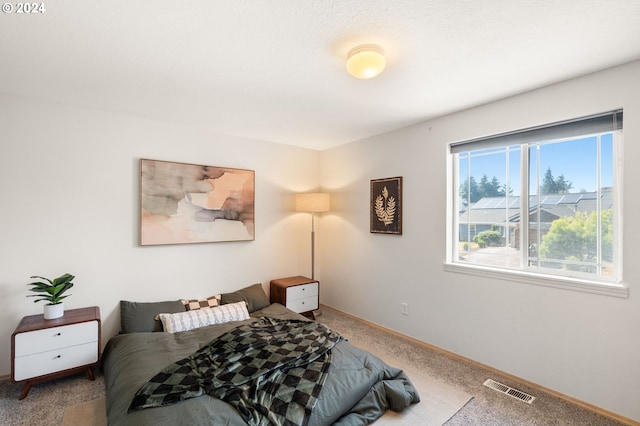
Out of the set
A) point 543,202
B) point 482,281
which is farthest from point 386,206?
point 543,202

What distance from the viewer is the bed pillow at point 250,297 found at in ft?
11.3

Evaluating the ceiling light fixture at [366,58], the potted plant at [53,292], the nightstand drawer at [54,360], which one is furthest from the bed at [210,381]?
the ceiling light fixture at [366,58]

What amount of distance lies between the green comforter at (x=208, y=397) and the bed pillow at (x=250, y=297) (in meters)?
0.80

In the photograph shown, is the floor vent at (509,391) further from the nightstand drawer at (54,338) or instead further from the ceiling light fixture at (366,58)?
the nightstand drawer at (54,338)

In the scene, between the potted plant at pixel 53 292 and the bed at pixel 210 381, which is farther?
the potted plant at pixel 53 292

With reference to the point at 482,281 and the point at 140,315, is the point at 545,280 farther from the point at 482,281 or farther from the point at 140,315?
the point at 140,315

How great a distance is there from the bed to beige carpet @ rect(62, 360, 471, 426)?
0.22ft

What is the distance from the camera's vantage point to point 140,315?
2.86 meters

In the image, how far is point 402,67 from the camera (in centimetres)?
202

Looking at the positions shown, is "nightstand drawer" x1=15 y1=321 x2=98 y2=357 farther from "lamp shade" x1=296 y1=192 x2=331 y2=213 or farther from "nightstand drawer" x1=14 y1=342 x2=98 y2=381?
"lamp shade" x1=296 y1=192 x2=331 y2=213

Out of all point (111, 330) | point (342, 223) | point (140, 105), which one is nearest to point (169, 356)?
point (111, 330)

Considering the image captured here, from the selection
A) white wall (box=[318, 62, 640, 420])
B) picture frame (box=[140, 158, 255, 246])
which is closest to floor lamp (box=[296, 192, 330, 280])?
white wall (box=[318, 62, 640, 420])

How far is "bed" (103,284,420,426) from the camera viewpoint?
1.62 m

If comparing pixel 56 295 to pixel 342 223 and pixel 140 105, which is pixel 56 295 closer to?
pixel 140 105
